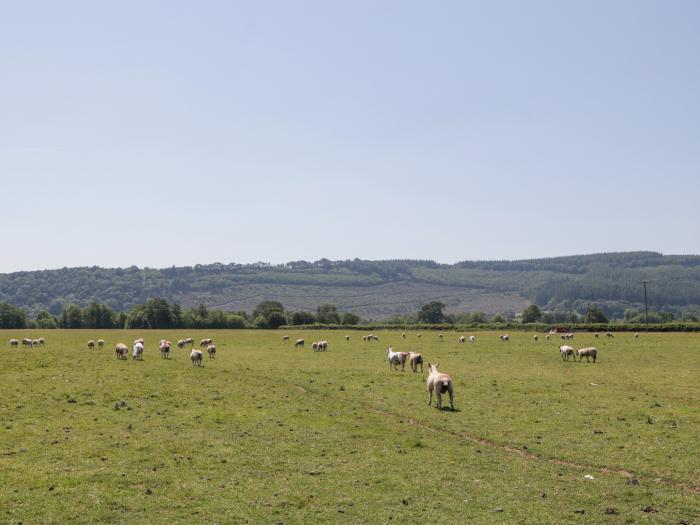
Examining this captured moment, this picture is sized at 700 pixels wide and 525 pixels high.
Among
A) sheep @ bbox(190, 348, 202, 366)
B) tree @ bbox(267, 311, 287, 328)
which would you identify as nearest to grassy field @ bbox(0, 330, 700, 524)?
sheep @ bbox(190, 348, 202, 366)

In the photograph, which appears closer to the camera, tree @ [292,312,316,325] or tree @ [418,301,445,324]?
tree @ [292,312,316,325]

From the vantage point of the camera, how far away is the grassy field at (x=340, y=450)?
13523 millimetres

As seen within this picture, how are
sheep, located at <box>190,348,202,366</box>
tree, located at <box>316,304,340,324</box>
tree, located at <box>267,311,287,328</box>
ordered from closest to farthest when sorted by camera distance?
sheep, located at <box>190,348,202,366</box> < tree, located at <box>267,311,287,328</box> < tree, located at <box>316,304,340,324</box>

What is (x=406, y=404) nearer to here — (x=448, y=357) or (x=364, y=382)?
(x=364, y=382)

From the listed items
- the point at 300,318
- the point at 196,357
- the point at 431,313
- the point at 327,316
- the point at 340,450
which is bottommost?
the point at 431,313

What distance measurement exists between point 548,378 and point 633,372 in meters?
7.85

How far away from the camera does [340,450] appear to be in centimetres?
1914

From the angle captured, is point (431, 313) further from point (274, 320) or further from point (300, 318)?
point (274, 320)

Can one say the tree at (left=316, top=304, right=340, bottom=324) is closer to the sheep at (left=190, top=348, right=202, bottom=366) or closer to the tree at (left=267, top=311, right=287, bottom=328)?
the tree at (left=267, top=311, right=287, bottom=328)

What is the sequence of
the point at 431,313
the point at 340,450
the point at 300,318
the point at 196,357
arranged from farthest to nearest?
the point at 431,313, the point at 300,318, the point at 196,357, the point at 340,450

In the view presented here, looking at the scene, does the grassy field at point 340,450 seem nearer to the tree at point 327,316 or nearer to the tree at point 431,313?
the tree at point 327,316

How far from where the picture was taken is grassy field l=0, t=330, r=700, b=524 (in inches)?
532

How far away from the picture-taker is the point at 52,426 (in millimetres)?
21641

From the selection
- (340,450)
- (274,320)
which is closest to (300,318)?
(274,320)
